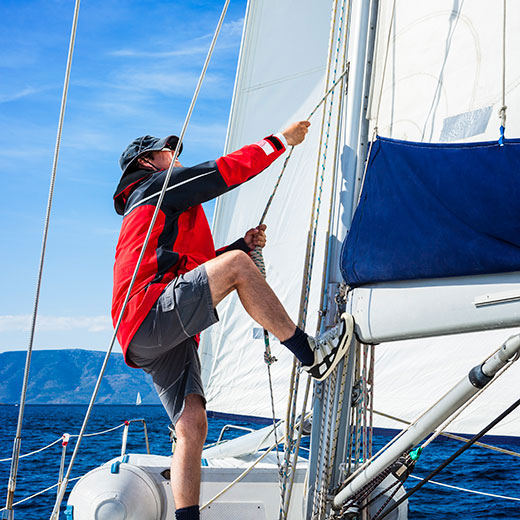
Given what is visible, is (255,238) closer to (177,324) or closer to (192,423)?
(177,324)

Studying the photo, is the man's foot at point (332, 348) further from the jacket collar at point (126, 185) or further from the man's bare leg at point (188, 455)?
the jacket collar at point (126, 185)

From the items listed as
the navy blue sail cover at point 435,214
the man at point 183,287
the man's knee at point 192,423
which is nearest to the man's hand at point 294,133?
the man at point 183,287

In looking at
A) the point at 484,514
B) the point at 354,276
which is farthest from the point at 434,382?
the point at 484,514

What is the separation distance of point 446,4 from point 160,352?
1.79 m

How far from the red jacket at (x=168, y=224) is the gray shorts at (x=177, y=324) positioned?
58mm

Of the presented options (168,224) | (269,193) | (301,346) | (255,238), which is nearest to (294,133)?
(255,238)

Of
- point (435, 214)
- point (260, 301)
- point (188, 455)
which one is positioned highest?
point (435, 214)

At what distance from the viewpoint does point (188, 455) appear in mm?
2465

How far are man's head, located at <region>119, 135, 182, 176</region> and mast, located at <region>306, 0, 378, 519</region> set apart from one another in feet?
2.37

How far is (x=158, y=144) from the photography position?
275cm

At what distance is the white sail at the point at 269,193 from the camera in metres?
5.16

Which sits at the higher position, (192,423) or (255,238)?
(255,238)

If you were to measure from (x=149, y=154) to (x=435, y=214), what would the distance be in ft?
4.03

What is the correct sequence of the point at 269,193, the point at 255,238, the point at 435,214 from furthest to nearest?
the point at 269,193 < the point at 255,238 < the point at 435,214
